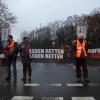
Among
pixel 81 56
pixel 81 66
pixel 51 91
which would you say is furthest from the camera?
pixel 81 66

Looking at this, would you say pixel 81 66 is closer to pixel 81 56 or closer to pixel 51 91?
pixel 81 56

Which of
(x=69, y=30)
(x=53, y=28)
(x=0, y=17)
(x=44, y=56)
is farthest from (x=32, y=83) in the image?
(x=53, y=28)

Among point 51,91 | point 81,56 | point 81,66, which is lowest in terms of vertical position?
point 51,91

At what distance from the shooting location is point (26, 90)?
14148 millimetres

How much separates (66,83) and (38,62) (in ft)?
58.2

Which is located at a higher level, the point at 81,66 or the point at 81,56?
the point at 81,56

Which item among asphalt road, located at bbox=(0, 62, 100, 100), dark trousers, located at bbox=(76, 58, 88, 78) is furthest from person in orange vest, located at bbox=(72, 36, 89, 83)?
asphalt road, located at bbox=(0, 62, 100, 100)

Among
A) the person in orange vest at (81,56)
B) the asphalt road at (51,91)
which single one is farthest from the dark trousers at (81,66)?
the asphalt road at (51,91)

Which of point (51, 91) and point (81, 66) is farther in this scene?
point (81, 66)

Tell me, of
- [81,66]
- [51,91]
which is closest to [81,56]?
[81,66]

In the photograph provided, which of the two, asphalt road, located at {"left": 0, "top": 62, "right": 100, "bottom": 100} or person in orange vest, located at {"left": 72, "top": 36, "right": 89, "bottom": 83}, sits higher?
person in orange vest, located at {"left": 72, "top": 36, "right": 89, "bottom": 83}

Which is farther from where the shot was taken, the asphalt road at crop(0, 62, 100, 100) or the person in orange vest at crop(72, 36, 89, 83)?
the person in orange vest at crop(72, 36, 89, 83)

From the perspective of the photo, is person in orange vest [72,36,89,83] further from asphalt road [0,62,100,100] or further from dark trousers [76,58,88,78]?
asphalt road [0,62,100,100]

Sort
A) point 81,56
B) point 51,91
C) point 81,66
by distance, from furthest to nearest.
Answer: point 81,66 → point 81,56 → point 51,91
